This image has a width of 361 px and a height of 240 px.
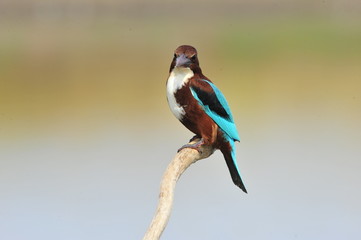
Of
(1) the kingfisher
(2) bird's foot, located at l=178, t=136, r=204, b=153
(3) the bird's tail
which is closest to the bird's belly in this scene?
(1) the kingfisher

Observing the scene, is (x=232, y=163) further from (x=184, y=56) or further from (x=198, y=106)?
(x=184, y=56)

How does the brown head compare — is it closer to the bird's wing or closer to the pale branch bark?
the bird's wing

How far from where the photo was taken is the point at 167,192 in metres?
2.21

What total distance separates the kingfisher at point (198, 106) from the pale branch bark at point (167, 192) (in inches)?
5.6

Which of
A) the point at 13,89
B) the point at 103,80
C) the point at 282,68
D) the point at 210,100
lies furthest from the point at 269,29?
the point at 210,100

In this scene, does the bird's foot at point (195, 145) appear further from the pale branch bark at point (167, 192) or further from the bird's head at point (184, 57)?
the bird's head at point (184, 57)

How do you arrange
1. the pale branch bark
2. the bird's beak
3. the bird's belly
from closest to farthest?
the pale branch bark, the bird's beak, the bird's belly

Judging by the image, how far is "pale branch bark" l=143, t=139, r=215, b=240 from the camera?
6.86 ft

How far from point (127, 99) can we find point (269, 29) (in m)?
2.21

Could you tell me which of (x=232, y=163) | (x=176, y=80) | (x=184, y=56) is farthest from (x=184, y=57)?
(x=232, y=163)

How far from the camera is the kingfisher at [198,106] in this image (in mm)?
2701

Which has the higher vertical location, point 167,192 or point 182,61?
point 182,61

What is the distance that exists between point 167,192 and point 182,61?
0.59 metres

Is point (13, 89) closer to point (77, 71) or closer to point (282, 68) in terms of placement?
point (77, 71)
